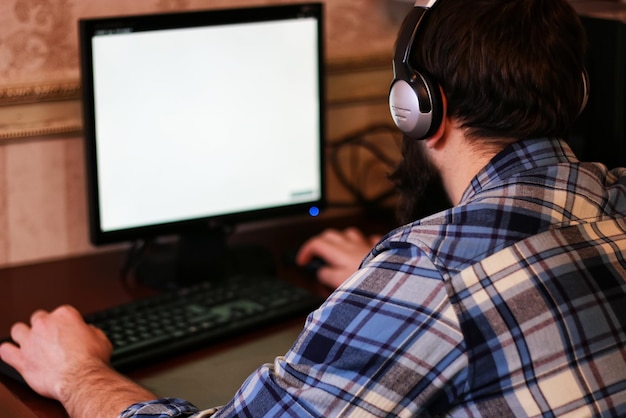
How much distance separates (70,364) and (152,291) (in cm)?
35

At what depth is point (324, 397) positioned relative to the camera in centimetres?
97

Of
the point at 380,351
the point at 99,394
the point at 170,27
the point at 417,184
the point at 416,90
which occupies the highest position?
the point at 170,27

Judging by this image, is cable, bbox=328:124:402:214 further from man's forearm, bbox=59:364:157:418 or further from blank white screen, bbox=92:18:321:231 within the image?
man's forearm, bbox=59:364:157:418

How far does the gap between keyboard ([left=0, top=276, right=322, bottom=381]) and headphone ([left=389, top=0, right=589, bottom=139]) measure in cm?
46

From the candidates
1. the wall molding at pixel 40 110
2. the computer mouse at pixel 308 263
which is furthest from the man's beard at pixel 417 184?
the wall molding at pixel 40 110

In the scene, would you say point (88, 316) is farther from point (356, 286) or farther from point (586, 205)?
point (586, 205)

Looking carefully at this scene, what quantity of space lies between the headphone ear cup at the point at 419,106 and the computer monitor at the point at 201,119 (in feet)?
1.73

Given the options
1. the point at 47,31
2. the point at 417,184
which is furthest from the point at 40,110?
the point at 417,184

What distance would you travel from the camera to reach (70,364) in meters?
1.29

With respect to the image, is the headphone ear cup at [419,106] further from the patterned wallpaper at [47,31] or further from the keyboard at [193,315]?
the patterned wallpaper at [47,31]

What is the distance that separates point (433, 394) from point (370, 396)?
0.20 ft

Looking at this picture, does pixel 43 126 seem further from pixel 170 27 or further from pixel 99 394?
pixel 99 394

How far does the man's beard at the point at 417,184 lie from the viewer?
3.94ft

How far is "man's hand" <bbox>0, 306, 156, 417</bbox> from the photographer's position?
4.00 ft
